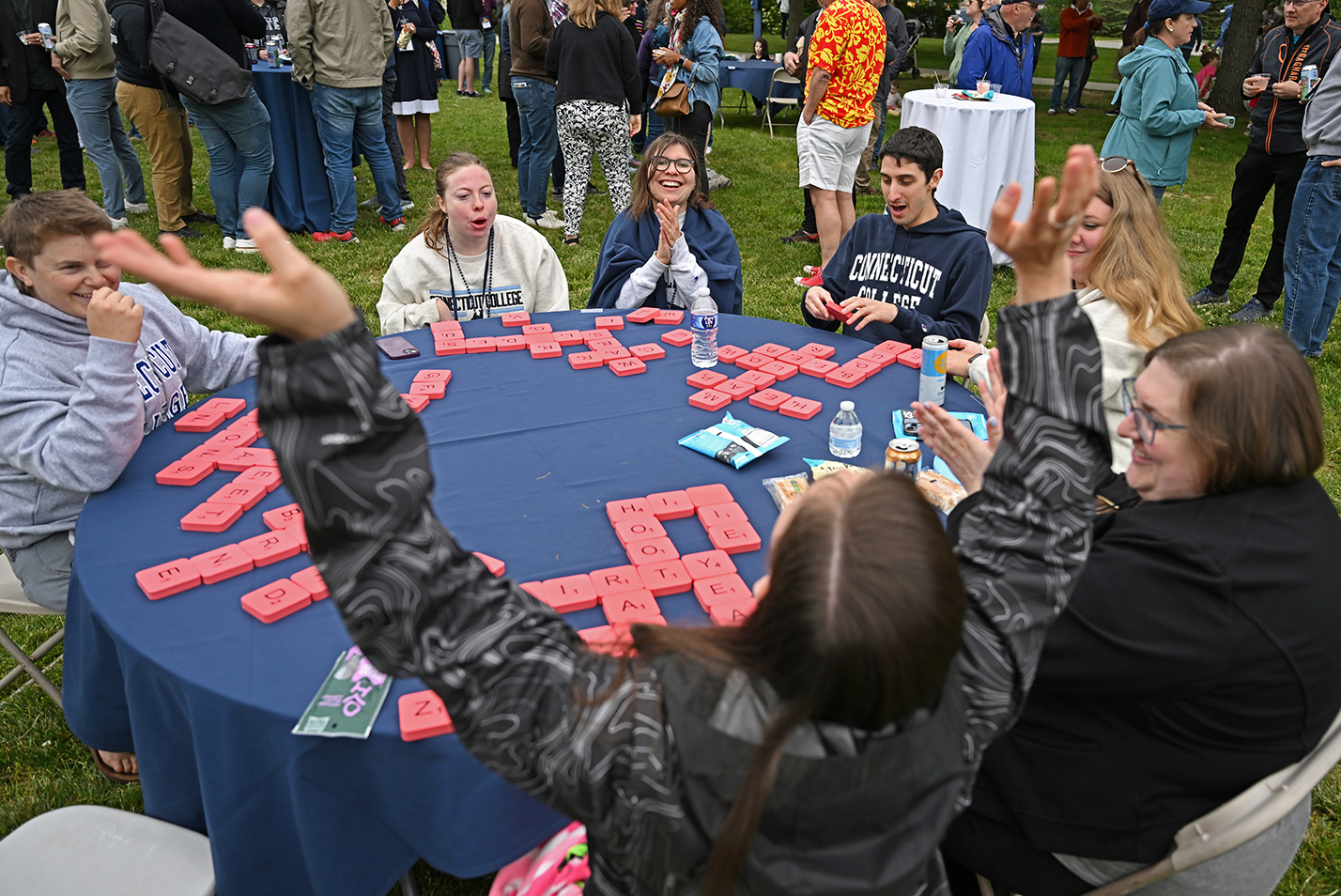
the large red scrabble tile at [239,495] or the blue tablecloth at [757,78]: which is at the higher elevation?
the blue tablecloth at [757,78]

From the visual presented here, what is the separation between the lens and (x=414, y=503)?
42.9 inches

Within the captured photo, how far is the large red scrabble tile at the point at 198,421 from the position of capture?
2793 millimetres

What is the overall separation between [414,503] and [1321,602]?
5.08 feet

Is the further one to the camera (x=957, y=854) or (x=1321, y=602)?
(x=957, y=854)

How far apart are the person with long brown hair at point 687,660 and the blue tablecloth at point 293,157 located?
23.5 ft

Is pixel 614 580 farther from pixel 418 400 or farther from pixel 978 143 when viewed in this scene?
pixel 978 143

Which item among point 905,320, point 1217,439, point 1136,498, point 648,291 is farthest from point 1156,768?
point 648,291

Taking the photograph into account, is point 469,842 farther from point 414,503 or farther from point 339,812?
point 414,503

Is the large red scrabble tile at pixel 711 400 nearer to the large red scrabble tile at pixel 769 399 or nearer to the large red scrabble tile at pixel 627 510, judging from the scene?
the large red scrabble tile at pixel 769 399

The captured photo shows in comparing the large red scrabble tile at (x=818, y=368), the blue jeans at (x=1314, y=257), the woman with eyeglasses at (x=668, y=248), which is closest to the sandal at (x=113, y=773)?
the large red scrabble tile at (x=818, y=368)

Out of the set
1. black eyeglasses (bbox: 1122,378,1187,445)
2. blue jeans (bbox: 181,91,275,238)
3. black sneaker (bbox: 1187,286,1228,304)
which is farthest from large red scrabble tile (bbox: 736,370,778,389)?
blue jeans (bbox: 181,91,275,238)

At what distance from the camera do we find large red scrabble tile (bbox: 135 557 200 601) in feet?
6.57

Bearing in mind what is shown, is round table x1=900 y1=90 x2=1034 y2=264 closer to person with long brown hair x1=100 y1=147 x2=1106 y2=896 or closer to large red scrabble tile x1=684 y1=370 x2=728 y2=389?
large red scrabble tile x1=684 y1=370 x2=728 y2=389

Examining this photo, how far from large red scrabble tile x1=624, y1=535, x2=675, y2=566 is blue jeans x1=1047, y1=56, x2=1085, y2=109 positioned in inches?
590
